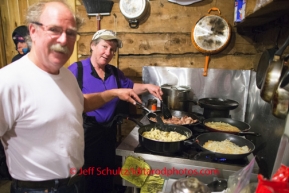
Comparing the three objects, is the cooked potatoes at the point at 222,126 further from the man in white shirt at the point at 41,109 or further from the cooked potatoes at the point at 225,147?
the man in white shirt at the point at 41,109

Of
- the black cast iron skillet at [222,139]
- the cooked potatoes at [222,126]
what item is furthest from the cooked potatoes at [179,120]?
the black cast iron skillet at [222,139]

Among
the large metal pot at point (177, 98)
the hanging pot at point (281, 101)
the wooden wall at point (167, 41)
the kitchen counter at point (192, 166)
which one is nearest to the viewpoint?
the hanging pot at point (281, 101)

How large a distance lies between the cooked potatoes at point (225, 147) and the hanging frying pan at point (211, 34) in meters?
1.02

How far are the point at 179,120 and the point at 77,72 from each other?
0.95 m

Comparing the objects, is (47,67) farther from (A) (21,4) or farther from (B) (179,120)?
(A) (21,4)

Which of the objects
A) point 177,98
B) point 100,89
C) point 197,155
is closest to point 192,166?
point 197,155

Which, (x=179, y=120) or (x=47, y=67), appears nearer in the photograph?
(x=47, y=67)

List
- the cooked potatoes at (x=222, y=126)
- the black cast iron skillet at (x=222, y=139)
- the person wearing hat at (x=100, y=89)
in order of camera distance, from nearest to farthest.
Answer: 1. the black cast iron skillet at (x=222, y=139)
2. the cooked potatoes at (x=222, y=126)
3. the person wearing hat at (x=100, y=89)

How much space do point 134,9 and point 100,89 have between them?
868 mm

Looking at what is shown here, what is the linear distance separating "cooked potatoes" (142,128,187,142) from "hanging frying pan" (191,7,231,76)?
1001 mm

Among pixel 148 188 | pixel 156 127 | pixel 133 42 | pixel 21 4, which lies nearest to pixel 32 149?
pixel 148 188

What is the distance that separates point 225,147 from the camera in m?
1.34

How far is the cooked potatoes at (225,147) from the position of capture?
1.29 metres

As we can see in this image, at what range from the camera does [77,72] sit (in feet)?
6.28
